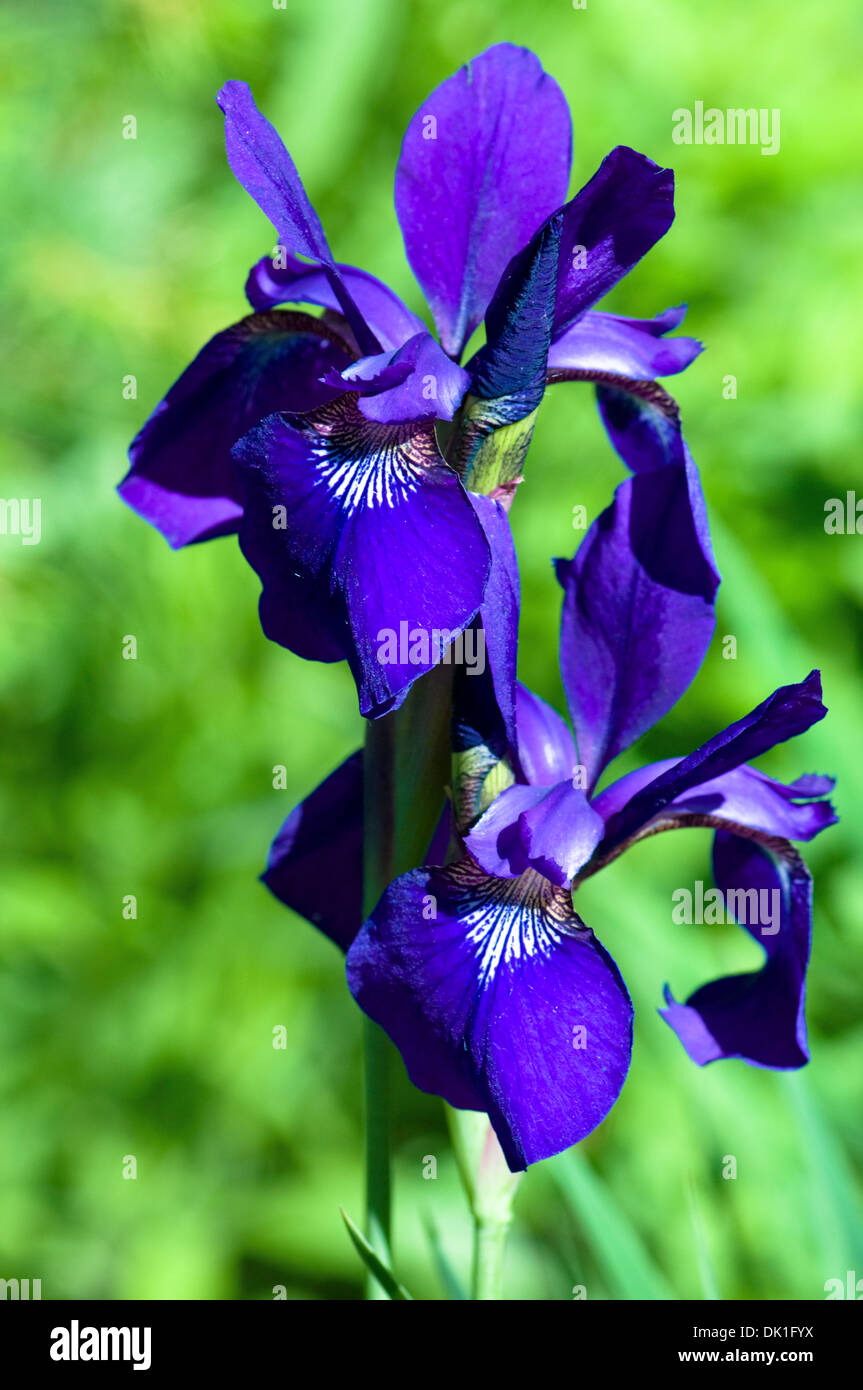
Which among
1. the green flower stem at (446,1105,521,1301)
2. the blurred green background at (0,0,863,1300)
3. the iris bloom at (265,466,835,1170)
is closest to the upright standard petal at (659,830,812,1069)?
the iris bloom at (265,466,835,1170)

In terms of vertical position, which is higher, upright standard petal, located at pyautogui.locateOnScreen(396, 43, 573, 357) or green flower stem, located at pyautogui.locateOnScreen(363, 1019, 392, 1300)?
upright standard petal, located at pyautogui.locateOnScreen(396, 43, 573, 357)

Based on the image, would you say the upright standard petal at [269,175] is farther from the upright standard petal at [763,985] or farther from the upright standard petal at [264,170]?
the upright standard petal at [763,985]

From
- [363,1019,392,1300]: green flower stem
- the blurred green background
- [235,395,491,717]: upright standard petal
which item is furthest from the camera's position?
the blurred green background

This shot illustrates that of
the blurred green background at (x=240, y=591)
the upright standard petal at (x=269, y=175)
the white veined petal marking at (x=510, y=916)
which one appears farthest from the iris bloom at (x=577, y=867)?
the blurred green background at (x=240, y=591)

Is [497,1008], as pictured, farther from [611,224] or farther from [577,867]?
[611,224]

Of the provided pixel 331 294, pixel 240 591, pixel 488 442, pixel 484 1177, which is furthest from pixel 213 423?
pixel 240 591

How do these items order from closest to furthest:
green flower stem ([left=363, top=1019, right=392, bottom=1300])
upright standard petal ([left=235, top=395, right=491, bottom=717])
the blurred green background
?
upright standard petal ([left=235, top=395, right=491, bottom=717])
green flower stem ([left=363, top=1019, right=392, bottom=1300])
the blurred green background

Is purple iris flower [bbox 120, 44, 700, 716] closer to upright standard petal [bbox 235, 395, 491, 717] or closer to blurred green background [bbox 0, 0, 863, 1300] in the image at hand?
upright standard petal [bbox 235, 395, 491, 717]
